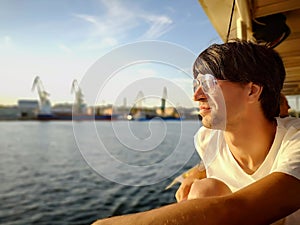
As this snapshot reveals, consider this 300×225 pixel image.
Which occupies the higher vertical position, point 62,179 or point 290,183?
point 290,183

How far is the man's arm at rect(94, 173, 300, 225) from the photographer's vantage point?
36 centimetres

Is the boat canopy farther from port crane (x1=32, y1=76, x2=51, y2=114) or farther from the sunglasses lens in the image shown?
port crane (x1=32, y1=76, x2=51, y2=114)

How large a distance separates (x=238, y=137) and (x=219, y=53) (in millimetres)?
218

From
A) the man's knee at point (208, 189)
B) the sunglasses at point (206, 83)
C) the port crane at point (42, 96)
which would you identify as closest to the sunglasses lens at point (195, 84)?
the sunglasses at point (206, 83)

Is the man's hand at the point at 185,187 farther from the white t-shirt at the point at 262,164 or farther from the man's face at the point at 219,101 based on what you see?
the man's face at the point at 219,101

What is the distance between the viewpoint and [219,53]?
Result: 614mm

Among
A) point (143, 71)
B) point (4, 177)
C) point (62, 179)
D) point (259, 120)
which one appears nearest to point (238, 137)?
point (259, 120)

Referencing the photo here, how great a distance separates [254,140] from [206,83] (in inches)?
7.3

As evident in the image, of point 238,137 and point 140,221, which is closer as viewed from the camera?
point 140,221

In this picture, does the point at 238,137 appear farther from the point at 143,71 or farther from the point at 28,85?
the point at 28,85

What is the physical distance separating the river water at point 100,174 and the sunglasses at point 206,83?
171 mm

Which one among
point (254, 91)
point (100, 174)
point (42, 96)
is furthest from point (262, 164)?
point (42, 96)

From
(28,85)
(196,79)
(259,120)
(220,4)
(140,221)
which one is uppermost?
(28,85)

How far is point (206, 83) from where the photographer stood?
2.04ft
